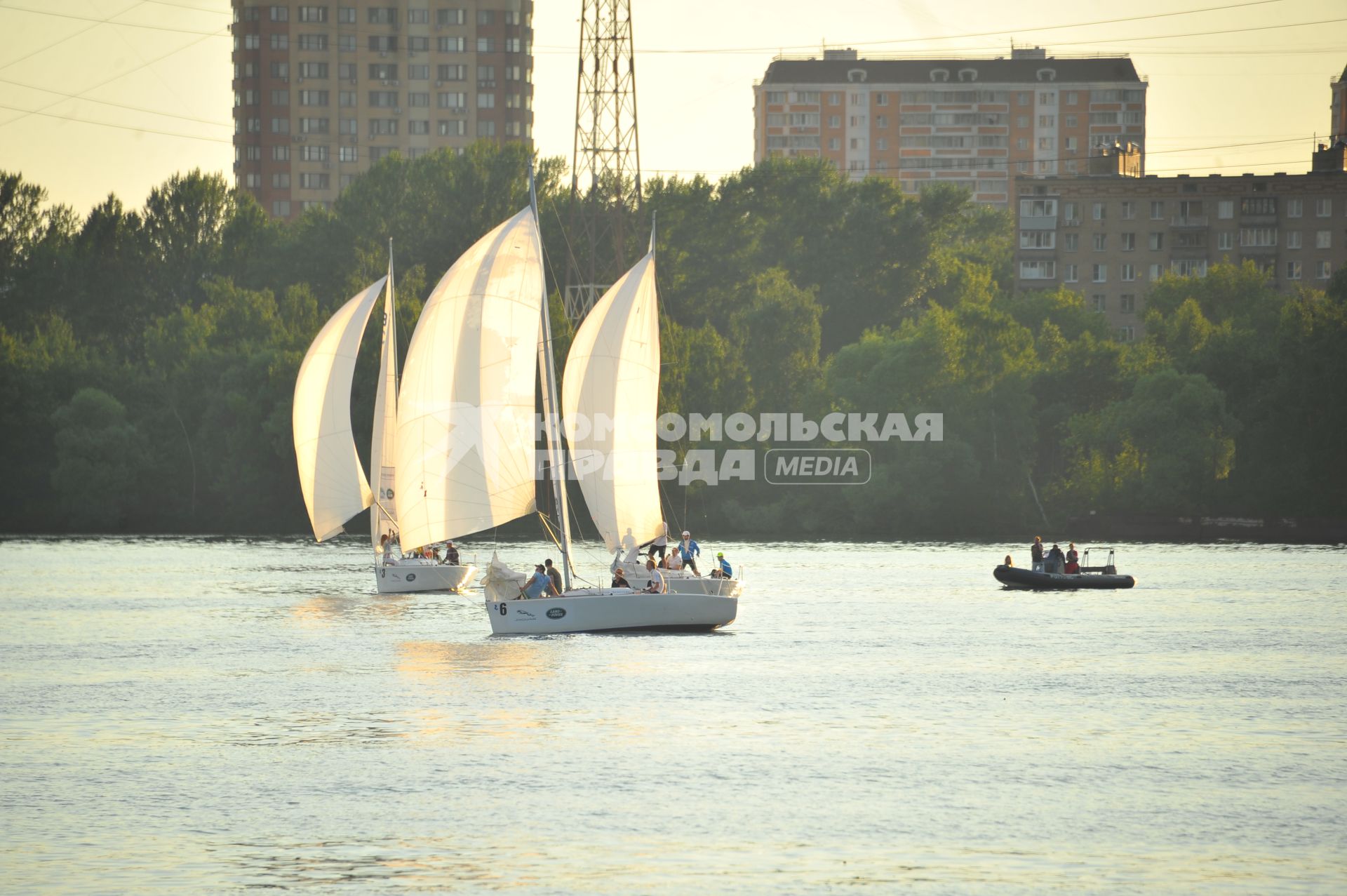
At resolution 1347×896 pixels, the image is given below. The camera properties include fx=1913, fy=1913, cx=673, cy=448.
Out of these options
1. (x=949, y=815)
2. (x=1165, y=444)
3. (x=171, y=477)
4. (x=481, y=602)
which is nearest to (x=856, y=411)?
(x=1165, y=444)

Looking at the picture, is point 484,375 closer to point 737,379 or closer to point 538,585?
point 538,585

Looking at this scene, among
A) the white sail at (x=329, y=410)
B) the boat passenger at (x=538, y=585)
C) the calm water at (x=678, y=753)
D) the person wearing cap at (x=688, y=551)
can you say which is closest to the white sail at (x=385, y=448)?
the white sail at (x=329, y=410)

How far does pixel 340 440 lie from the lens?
90.6 meters

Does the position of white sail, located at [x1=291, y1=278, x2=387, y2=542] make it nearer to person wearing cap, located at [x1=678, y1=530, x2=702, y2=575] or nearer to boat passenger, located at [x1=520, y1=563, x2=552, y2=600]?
person wearing cap, located at [x1=678, y1=530, x2=702, y2=575]

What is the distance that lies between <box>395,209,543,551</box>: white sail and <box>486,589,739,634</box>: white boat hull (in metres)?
3.29

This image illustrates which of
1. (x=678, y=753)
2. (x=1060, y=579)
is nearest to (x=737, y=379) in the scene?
(x=1060, y=579)

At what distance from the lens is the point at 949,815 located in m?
34.7

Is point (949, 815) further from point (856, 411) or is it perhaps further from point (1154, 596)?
point (856, 411)

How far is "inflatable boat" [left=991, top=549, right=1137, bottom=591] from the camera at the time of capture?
9181 cm

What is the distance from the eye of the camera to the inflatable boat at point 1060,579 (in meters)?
91.8

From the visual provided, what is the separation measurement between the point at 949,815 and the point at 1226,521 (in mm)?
114482

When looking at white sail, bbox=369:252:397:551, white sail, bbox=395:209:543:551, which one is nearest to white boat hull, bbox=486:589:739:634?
white sail, bbox=395:209:543:551

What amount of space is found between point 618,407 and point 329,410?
92.8 ft

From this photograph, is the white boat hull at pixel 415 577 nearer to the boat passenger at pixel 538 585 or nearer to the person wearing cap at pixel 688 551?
the person wearing cap at pixel 688 551
